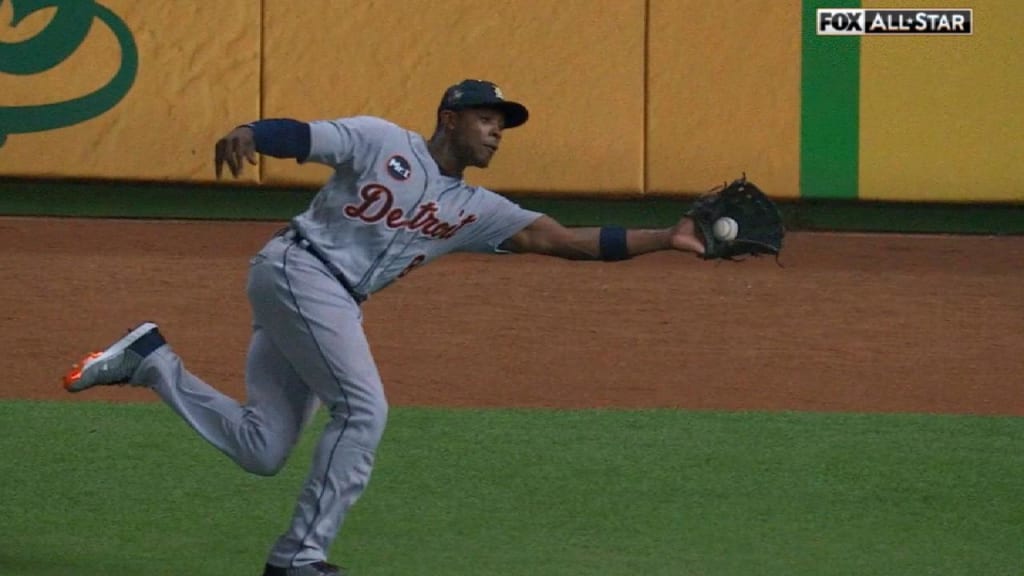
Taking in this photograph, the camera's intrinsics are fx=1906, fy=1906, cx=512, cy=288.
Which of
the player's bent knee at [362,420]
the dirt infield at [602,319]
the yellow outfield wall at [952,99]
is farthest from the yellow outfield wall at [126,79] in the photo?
the player's bent knee at [362,420]

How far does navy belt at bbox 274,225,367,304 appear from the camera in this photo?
18.2ft

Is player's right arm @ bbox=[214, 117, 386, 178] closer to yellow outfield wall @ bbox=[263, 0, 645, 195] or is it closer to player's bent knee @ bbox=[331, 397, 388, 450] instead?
player's bent knee @ bbox=[331, 397, 388, 450]

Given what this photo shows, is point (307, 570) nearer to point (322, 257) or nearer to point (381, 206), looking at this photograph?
point (322, 257)

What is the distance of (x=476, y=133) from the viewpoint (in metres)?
5.64

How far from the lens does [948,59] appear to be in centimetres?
1134

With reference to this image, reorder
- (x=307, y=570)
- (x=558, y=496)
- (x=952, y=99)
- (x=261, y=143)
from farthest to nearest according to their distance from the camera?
(x=952, y=99)
(x=558, y=496)
(x=307, y=570)
(x=261, y=143)

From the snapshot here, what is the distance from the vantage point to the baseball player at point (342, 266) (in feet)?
17.5

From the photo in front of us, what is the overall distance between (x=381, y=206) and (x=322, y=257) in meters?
0.23

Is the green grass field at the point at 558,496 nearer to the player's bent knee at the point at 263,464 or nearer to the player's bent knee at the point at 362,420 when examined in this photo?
→ the player's bent knee at the point at 263,464

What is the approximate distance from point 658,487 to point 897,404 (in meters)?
2.43

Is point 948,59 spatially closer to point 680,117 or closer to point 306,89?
point 680,117

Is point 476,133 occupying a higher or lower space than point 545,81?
lower

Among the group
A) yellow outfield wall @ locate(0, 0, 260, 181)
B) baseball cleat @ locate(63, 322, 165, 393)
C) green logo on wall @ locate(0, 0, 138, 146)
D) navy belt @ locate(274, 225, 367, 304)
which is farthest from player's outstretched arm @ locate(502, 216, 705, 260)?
green logo on wall @ locate(0, 0, 138, 146)

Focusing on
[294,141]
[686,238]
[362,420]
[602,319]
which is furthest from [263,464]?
[602,319]
